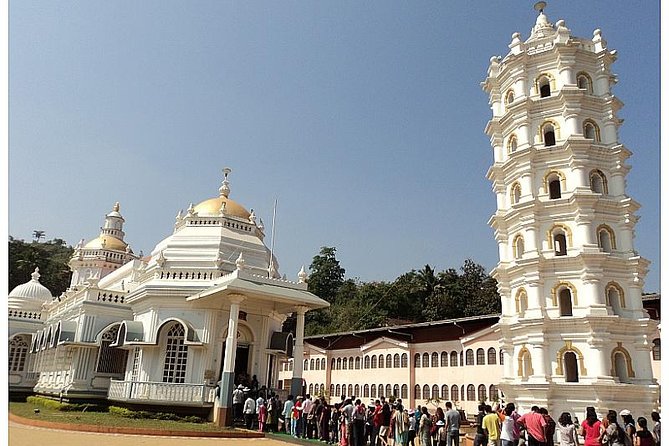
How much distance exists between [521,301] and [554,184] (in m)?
4.23

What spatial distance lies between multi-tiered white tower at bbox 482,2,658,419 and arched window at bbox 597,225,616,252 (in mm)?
32

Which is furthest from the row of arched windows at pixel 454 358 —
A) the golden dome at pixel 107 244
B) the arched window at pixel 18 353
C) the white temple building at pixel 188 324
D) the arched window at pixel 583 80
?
the golden dome at pixel 107 244

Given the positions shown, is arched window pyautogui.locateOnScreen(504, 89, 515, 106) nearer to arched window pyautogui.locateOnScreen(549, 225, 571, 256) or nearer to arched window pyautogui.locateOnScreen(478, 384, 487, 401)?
arched window pyautogui.locateOnScreen(549, 225, 571, 256)

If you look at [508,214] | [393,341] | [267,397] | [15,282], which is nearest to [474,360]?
[393,341]

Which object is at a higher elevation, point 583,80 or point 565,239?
point 583,80

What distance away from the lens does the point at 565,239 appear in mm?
17828

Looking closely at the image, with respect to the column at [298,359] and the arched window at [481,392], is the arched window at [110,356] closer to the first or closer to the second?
the column at [298,359]

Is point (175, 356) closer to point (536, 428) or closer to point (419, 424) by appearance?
point (419, 424)

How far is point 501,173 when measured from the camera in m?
19.7

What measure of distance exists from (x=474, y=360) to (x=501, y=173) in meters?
11.0

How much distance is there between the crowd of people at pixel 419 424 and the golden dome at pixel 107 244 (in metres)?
22.6

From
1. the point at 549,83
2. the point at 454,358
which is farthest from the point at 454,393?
the point at 549,83

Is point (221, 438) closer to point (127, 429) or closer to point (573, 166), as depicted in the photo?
point (127, 429)

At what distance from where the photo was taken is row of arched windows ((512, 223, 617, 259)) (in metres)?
17.4
